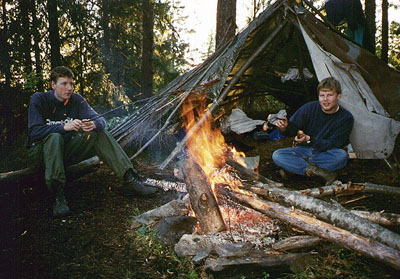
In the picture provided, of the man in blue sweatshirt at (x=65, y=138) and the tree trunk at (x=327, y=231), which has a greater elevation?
the man in blue sweatshirt at (x=65, y=138)

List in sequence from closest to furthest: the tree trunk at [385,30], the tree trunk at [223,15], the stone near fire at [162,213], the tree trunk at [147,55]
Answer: the stone near fire at [162,213] → the tree trunk at [223,15] → the tree trunk at [385,30] → the tree trunk at [147,55]

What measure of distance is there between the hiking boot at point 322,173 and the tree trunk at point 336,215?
44.8 inches

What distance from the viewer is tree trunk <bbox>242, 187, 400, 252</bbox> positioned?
2.11 m

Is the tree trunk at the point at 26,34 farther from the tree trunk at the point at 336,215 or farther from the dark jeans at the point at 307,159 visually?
the tree trunk at the point at 336,215

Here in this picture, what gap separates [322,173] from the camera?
12.6 ft

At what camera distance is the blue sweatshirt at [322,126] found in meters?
3.85

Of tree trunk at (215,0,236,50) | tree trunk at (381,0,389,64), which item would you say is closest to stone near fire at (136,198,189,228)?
tree trunk at (215,0,236,50)

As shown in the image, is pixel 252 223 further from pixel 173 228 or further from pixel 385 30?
pixel 385 30

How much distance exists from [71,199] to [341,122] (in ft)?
12.8

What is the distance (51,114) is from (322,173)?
156 inches

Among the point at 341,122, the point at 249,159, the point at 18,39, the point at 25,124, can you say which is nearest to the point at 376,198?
the point at 341,122

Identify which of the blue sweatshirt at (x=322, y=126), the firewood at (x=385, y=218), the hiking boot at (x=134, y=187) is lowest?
the firewood at (x=385, y=218)

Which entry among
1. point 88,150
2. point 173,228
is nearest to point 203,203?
point 173,228

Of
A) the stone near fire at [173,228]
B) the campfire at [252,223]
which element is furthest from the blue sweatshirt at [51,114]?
the stone near fire at [173,228]
